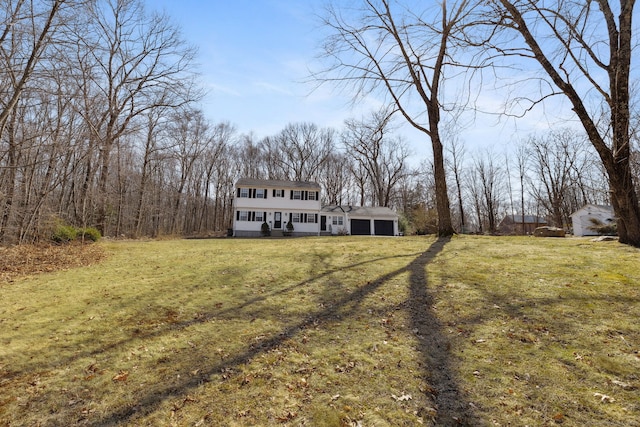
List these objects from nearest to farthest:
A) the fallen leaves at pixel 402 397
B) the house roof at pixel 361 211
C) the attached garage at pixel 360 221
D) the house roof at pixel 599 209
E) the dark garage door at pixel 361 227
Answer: the fallen leaves at pixel 402 397 < the house roof at pixel 599 209 < the attached garage at pixel 360 221 < the dark garage door at pixel 361 227 < the house roof at pixel 361 211

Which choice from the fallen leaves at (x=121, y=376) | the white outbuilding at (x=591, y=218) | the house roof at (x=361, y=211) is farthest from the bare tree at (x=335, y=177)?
the fallen leaves at (x=121, y=376)

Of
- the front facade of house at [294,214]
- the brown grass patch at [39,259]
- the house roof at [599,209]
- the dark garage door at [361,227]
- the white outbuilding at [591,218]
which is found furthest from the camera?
the dark garage door at [361,227]

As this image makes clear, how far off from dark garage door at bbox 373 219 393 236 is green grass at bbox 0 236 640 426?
23.2 metres

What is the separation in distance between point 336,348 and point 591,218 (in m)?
35.1

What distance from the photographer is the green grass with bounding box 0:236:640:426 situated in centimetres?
306

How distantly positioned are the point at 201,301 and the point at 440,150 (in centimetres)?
Result: 1111

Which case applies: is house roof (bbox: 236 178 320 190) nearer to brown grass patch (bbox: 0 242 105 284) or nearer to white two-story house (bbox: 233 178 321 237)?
Result: white two-story house (bbox: 233 178 321 237)

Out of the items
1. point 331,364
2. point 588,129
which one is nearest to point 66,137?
point 331,364

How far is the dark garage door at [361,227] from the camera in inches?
1200

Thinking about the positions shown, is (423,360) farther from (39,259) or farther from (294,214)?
(294,214)

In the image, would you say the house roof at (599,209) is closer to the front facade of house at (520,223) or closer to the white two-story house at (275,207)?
the front facade of house at (520,223)

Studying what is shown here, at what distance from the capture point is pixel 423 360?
3.89m

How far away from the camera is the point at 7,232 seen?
11234mm

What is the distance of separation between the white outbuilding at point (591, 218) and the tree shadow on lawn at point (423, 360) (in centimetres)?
3137
